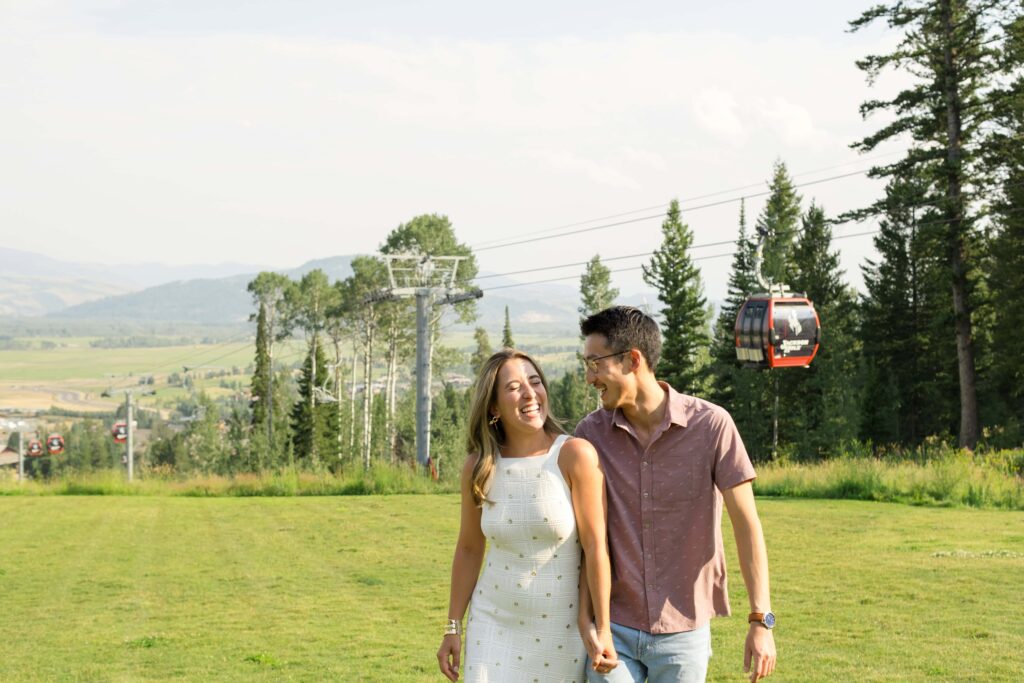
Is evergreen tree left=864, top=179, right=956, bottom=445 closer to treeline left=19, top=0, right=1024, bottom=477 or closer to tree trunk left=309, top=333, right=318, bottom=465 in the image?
treeline left=19, top=0, right=1024, bottom=477

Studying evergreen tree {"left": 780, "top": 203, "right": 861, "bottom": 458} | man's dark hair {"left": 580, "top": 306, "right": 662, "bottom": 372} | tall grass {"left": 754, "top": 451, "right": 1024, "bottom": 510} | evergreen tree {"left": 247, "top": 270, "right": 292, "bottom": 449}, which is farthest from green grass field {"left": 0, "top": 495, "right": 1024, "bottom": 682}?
evergreen tree {"left": 247, "top": 270, "right": 292, "bottom": 449}

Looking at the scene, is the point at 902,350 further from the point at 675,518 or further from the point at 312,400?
the point at 675,518

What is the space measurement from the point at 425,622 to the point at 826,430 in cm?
4111

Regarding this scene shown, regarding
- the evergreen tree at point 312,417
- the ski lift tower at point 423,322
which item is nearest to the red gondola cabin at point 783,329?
the ski lift tower at point 423,322

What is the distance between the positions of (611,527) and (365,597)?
8.03 m

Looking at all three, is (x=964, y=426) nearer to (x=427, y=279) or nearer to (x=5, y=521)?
(x=427, y=279)

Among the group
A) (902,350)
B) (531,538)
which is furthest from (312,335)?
(531,538)

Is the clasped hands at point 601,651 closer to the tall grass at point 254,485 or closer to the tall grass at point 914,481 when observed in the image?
the tall grass at point 914,481

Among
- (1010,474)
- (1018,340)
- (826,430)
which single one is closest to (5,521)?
(1010,474)

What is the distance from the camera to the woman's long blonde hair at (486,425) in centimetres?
433

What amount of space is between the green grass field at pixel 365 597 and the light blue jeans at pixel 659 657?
158 inches

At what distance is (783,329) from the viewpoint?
25.6m

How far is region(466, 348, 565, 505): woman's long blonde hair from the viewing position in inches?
171

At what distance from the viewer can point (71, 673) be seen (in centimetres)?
Answer: 867
